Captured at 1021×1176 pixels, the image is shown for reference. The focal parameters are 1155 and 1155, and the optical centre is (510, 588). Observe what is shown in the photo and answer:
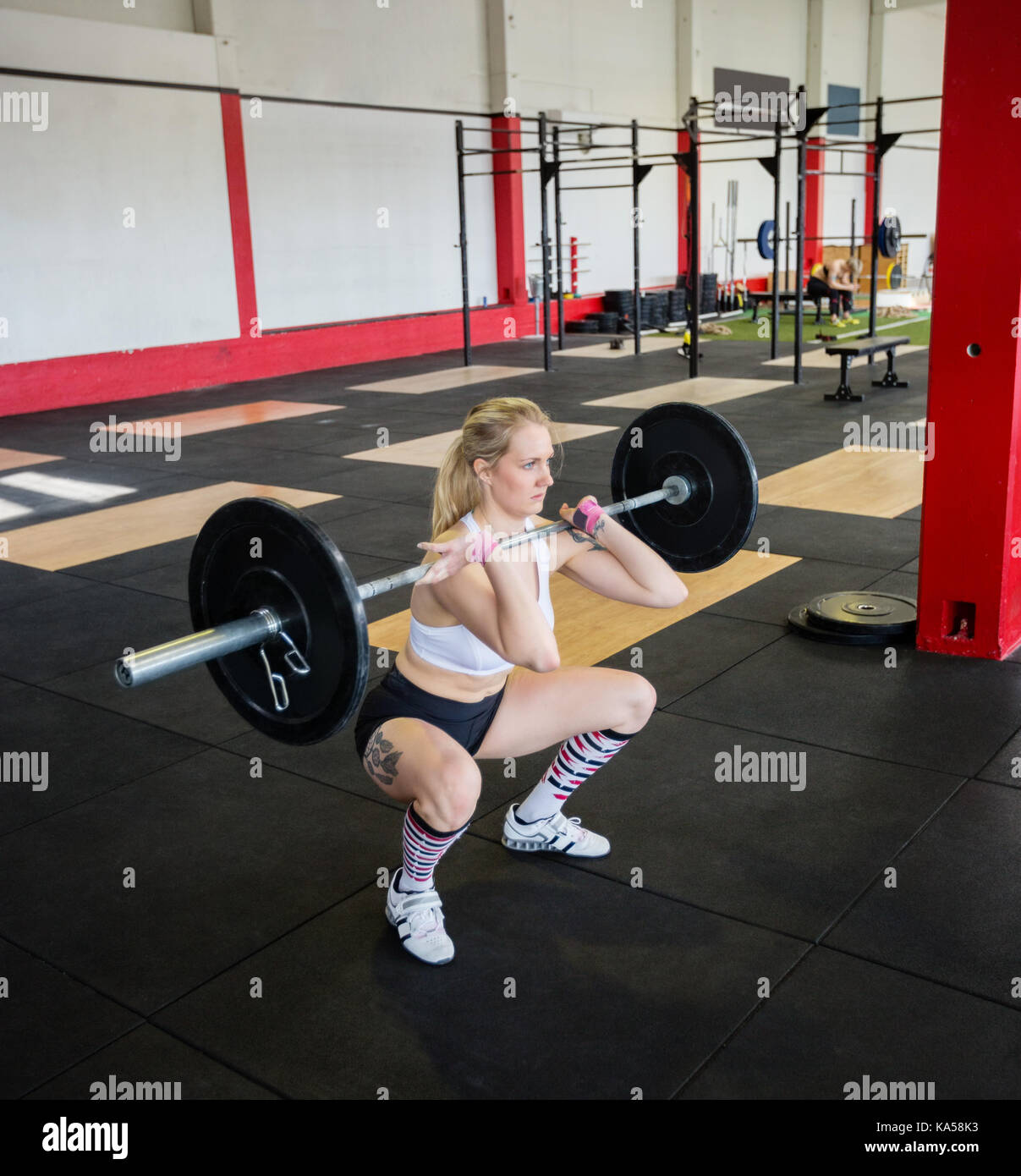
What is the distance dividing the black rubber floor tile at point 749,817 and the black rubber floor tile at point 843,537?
1.82 metres

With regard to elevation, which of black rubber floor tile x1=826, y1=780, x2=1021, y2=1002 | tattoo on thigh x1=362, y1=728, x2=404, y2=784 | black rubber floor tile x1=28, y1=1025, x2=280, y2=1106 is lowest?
black rubber floor tile x1=28, y1=1025, x2=280, y2=1106

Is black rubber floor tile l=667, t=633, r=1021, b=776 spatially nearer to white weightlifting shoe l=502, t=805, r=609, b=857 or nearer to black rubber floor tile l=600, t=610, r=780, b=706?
black rubber floor tile l=600, t=610, r=780, b=706

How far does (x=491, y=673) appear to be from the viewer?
2.25 m

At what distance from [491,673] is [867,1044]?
925 millimetres

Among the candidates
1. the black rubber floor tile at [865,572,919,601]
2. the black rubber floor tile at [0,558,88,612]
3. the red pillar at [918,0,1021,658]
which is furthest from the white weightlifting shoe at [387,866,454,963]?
the black rubber floor tile at [0,558,88,612]

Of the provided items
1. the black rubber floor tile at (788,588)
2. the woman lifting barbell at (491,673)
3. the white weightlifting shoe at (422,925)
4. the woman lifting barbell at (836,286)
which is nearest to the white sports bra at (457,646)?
the woman lifting barbell at (491,673)

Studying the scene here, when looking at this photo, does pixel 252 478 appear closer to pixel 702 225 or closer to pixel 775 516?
pixel 775 516

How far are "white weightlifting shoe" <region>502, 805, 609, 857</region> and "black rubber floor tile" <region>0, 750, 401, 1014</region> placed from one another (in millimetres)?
292

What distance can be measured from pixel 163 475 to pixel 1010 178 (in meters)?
5.08

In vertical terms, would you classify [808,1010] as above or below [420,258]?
below

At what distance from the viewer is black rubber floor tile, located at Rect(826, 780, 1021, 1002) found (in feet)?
6.88

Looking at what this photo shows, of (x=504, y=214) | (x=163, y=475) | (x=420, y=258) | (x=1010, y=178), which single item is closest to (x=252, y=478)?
(x=163, y=475)
